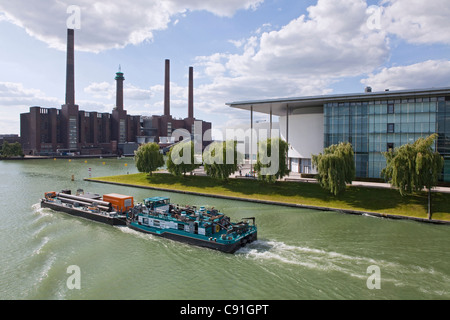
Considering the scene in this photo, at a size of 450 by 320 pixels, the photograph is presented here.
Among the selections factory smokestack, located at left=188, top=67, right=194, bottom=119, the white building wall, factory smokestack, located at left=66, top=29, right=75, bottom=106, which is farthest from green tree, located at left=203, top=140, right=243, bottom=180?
factory smokestack, located at left=188, top=67, right=194, bottom=119

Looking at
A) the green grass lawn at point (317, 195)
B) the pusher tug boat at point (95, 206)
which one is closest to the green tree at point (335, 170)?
the green grass lawn at point (317, 195)

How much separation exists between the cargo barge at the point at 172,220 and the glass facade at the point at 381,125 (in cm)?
2848

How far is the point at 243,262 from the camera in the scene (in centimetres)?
2164

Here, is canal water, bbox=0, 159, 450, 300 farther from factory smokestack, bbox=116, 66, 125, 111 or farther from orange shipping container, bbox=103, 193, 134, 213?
factory smokestack, bbox=116, 66, 125, 111

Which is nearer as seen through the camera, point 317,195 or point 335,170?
point 335,170

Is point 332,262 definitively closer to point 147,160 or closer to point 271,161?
point 271,161

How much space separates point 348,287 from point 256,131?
2783 inches

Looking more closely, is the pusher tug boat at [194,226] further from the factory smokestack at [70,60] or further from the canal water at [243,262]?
the factory smokestack at [70,60]

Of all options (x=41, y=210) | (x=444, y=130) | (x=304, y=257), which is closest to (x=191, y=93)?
(x=41, y=210)

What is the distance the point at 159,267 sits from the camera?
20719 millimetres

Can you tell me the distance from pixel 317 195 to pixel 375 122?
57.2 feet
